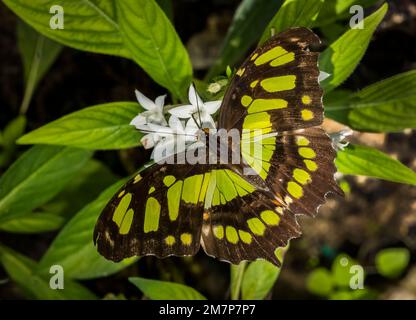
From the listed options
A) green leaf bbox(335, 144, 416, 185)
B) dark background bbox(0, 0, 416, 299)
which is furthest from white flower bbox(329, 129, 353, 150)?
dark background bbox(0, 0, 416, 299)

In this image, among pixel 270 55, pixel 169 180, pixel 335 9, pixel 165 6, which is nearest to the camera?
pixel 270 55

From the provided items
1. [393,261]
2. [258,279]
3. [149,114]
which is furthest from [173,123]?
[393,261]

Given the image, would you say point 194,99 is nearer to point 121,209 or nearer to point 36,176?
point 121,209

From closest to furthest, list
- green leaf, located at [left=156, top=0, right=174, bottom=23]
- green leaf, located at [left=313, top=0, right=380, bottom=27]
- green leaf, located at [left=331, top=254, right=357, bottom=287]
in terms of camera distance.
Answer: green leaf, located at [left=313, top=0, right=380, bottom=27]
green leaf, located at [left=156, top=0, right=174, bottom=23]
green leaf, located at [left=331, top=254, right=357, bottom=287]

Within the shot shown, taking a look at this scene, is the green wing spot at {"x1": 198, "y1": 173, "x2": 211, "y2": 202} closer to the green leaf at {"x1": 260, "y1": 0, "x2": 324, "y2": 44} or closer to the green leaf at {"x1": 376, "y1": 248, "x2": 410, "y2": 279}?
the green leaf at {"x1": 260, "y1": 0, "x2": 324, "y2": 44}

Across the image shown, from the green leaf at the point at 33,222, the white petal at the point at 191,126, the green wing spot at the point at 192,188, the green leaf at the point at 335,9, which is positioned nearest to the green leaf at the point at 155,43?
the white petal at the point at 191,126

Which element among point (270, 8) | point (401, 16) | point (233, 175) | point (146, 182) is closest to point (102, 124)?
point (146, 182)
